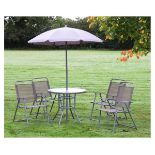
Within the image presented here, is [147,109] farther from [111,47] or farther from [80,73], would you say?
[111,47]

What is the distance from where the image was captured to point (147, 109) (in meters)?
10.0

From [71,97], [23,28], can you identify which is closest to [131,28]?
[71,97]

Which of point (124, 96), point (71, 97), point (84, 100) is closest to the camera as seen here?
point (124, 96)

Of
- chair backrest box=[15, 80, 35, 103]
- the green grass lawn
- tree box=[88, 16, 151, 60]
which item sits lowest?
the green grass lawn

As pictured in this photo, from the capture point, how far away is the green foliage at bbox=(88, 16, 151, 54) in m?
8.25

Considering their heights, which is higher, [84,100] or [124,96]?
[124,96]

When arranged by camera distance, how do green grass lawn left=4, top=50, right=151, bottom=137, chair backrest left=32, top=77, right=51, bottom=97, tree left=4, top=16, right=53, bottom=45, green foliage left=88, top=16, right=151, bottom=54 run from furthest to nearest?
tree left=4, top=16, right=53, bottom=45
chair backrest left=32, top=77, right=51, bottom=97
green foliage left=88, top=16, right=151, bottom=54
green grass lawn left=4, top=50, right=151, bottom=137

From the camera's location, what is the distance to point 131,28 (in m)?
8.36

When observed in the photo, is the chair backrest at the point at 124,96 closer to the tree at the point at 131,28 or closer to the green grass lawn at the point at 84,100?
the green grass lawn at the point at 84,100

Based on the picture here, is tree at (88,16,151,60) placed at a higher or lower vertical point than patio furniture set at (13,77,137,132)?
higher

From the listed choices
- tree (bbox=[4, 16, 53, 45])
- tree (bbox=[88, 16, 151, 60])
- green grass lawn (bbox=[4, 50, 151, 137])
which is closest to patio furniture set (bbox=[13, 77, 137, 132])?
green grass lawn (bbox=[4, 50, 151, 137])

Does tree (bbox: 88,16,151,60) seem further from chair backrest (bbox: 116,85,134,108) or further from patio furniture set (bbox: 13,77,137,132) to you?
chair backrest (bbox: 116,85,134,108)

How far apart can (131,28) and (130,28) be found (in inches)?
0.9

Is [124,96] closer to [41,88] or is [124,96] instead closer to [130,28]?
[130,28]
